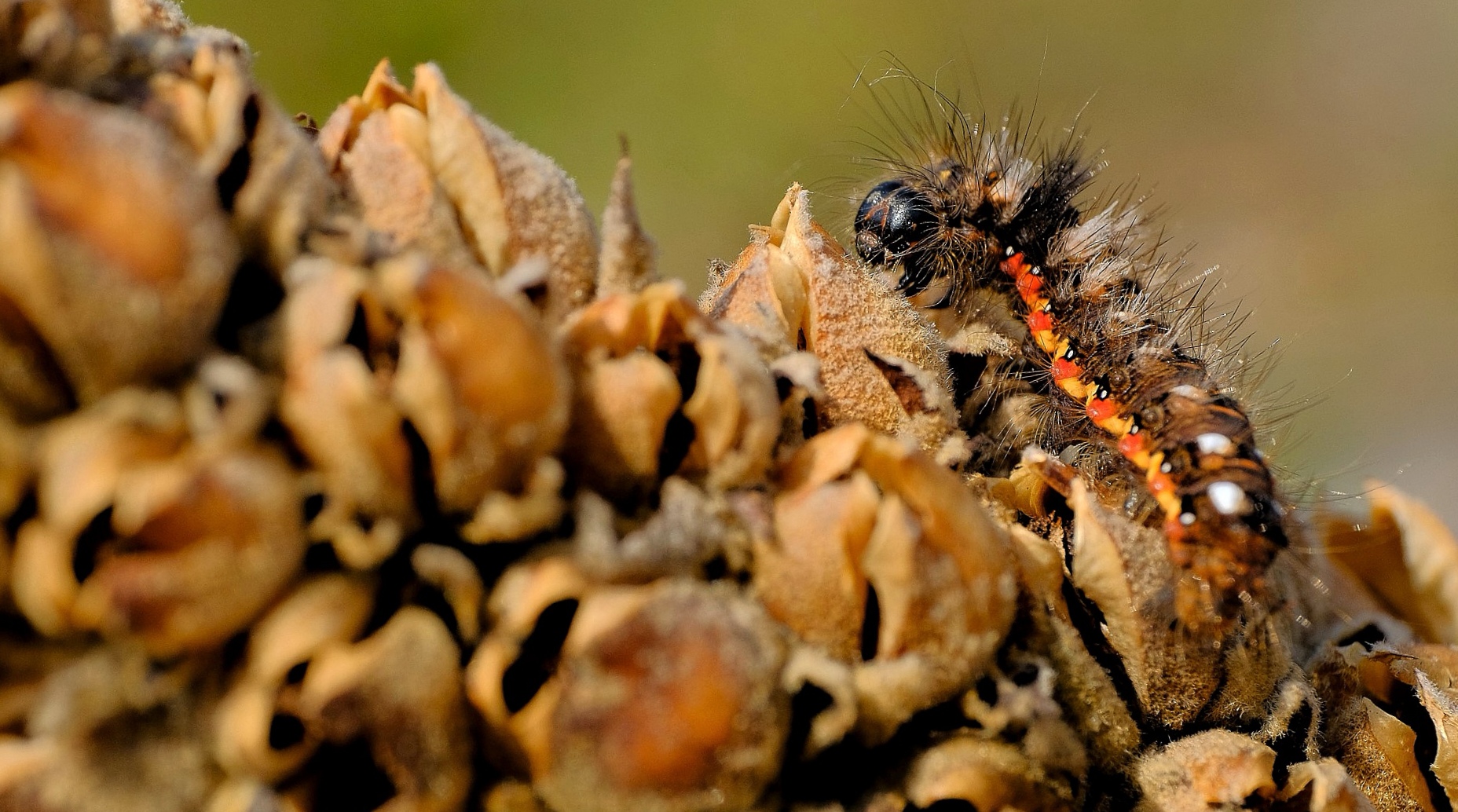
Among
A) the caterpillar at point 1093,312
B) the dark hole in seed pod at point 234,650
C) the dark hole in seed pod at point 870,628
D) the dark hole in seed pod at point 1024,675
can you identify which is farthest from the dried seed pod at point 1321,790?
the dark hole in seed pod at point 234,650

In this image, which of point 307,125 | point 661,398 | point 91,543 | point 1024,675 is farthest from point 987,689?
point 307,125

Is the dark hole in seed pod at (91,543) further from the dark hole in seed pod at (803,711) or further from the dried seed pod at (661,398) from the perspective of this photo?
the dark hole in seed pod at (803,711)

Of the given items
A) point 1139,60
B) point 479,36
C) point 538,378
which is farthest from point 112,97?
point 1139,60

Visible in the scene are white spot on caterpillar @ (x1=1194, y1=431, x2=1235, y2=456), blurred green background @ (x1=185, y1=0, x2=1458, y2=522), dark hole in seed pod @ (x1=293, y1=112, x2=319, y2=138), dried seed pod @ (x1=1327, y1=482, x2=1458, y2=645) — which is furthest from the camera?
blurred green background @ (x1=185, y1=0, x2=1458, y2=522)

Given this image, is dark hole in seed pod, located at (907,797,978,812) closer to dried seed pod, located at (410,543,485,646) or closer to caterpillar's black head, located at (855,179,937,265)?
dried seed pod, located at (410,543,485,646)

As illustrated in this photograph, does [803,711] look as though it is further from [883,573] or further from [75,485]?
[75,485]

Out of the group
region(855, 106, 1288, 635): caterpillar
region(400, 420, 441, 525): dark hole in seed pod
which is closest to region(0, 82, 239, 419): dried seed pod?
region(400, 420, 441, 525): dark hole in seed pod

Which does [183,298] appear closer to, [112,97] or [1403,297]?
[112,97]
